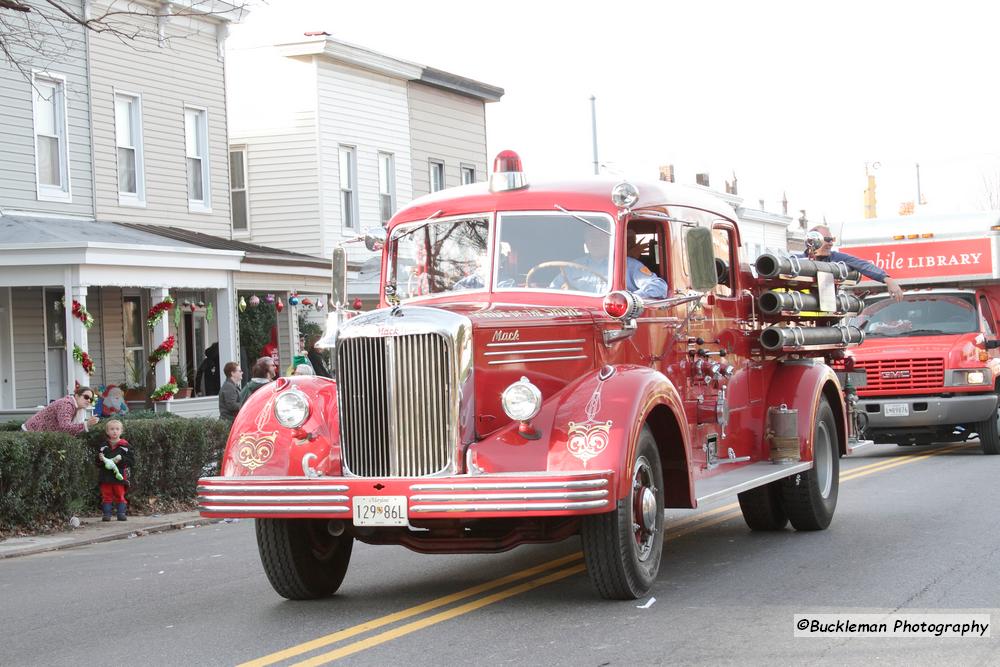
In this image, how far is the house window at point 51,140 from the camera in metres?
21.7

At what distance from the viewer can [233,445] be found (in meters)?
8.18

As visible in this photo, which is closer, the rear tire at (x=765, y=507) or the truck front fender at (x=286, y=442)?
the truck front fender at (x=286, y=442)

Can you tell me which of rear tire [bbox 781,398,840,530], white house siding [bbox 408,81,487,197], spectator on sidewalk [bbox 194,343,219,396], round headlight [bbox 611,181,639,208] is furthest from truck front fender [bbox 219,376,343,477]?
white house siding [bbox 408,81,487,197]

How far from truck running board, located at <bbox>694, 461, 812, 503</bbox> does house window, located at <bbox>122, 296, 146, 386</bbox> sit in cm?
1541

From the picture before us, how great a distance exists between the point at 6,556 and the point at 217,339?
13.7m

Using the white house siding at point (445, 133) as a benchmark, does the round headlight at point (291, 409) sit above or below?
below

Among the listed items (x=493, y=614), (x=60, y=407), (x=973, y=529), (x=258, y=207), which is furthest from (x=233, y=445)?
(x=258, y=207)

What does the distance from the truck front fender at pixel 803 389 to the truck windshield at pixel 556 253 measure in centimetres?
288

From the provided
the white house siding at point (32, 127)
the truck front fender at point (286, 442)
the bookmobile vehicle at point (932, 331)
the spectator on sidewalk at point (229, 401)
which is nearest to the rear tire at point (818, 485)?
the truck front fender at point (286, 442)

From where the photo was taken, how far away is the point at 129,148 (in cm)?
2366

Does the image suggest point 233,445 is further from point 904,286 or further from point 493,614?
point 904,286

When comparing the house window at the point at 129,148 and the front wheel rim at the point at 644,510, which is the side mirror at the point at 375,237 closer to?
the front wheel rim at the point at 644,510

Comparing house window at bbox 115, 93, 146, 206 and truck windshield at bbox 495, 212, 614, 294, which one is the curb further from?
house window at bbox 115, 93, 146, 206

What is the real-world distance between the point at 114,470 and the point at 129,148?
10.5 meters
